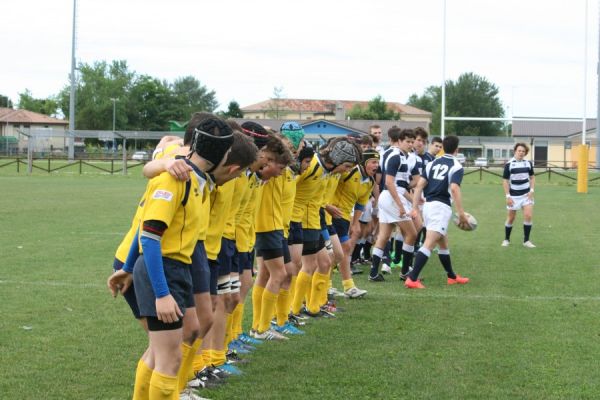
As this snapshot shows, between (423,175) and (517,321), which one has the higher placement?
(423,175)

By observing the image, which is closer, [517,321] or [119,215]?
[517,321]

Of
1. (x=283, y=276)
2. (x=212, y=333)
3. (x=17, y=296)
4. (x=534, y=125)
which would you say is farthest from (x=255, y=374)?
(x=534, y=125)

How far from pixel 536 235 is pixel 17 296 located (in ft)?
39.9

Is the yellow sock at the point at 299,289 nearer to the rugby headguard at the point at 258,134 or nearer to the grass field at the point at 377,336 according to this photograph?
the grass field at the point at 377,336

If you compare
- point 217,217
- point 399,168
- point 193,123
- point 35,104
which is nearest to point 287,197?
point 217,217

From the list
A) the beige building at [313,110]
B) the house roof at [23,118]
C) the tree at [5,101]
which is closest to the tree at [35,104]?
the tree at [5,101]

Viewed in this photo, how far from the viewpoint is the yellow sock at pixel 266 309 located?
8008mm

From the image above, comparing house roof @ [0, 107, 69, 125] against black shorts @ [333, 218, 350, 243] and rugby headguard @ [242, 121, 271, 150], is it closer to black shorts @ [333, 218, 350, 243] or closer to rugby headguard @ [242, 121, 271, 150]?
black shorts @ [333, 218, 350, 243]

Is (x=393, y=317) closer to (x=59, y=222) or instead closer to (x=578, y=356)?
(x=578, y=356)

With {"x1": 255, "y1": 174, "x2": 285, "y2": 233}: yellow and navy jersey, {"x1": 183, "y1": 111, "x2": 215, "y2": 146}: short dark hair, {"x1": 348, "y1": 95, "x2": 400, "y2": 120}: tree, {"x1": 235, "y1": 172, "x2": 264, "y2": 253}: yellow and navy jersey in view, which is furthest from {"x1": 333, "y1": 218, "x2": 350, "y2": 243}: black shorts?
{"x1": 348, "y1": 95, "x2": 400, "y2": 120}: tree

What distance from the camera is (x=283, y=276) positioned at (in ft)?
26.3

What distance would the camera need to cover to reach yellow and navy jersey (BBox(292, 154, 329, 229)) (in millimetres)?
8695

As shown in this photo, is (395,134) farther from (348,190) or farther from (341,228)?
(341,228)

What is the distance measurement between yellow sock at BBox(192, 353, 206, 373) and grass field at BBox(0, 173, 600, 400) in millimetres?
264
